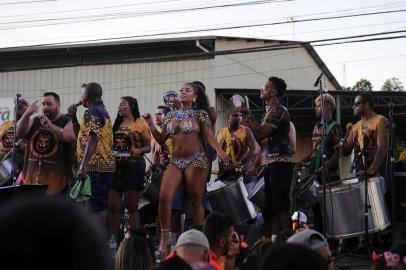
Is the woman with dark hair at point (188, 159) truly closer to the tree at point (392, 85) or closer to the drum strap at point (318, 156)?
the drum strap at point (318, 156)

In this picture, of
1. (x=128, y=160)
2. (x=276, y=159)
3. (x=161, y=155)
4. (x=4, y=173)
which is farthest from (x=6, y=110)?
(x=276, y=159)

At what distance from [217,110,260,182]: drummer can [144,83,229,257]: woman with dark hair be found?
177 centimetres

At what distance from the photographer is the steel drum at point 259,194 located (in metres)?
8.07

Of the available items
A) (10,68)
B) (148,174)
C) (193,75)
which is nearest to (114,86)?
(193,75)

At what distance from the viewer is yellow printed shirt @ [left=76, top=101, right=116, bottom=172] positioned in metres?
8.49

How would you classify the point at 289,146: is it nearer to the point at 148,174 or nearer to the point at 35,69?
the point at 148,174

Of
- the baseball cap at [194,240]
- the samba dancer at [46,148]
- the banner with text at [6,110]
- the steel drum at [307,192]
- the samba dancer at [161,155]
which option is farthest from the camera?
the banner with text at [6,110]

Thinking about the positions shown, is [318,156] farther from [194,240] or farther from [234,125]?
[194,240]

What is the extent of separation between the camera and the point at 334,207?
843 cm

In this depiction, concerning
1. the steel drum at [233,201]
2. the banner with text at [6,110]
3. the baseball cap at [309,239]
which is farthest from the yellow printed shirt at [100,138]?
the banner with text at [6,110]

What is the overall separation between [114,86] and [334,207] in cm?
2261

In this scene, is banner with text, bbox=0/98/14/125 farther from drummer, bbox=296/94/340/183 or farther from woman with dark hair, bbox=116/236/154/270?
woman with dark hair, bbox=116/236/154/270

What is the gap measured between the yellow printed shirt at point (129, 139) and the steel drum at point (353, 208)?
2.42 metres

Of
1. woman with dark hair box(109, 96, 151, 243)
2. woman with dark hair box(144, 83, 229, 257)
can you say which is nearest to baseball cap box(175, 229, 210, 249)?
woman with dark hair box(144, 83, 229, 257)
